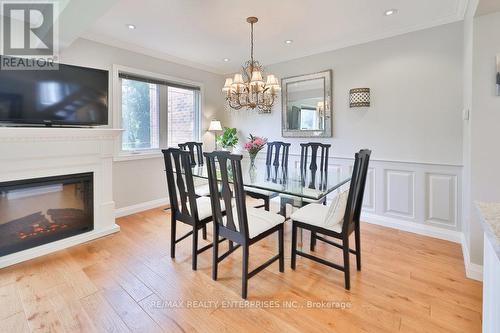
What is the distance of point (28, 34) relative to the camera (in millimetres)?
2807

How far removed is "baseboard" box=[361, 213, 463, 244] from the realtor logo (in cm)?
424

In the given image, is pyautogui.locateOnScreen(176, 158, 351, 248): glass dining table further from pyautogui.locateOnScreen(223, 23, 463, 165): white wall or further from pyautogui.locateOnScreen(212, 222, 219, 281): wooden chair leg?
pyautogui.locateOnScreen(223, 23, 463, 165): white wall

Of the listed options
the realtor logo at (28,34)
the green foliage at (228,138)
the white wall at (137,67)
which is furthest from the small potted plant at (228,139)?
the realtor logo at (28,34)

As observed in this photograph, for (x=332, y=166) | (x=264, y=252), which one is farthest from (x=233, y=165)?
(x=332, y=166)

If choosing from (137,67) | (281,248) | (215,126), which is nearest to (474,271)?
(281,248)

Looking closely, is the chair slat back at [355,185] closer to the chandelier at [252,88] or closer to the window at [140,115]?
the chandelier at [252,88]

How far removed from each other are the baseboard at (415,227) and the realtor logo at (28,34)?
424 cm

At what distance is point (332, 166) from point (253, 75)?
191 cm

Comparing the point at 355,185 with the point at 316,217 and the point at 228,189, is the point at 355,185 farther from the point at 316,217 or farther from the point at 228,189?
the point at 228,189

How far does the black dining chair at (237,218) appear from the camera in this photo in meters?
1.90

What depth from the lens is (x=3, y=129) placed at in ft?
7.56

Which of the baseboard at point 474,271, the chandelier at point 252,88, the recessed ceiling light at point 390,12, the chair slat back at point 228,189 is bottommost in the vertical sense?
the baseboard at point 474,271

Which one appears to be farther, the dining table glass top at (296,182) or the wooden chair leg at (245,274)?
the dining table glass top at (296,182)

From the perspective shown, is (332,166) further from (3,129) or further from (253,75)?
(3,129)
